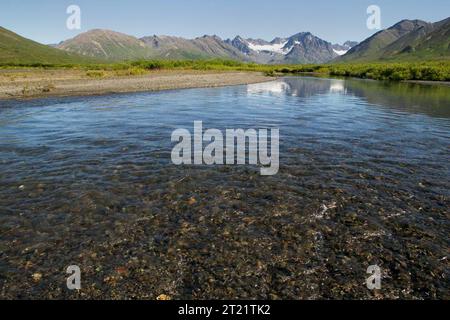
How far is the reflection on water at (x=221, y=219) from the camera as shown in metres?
7.85

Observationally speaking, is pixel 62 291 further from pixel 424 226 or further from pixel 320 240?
pixel 424 226

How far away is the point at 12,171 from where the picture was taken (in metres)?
14.6

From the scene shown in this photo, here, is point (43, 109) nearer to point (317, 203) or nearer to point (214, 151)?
point (214, 151)

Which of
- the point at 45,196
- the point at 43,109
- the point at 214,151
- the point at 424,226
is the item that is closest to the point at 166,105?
the point at 43,109

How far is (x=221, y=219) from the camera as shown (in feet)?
35.6

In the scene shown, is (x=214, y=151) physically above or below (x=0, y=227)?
above

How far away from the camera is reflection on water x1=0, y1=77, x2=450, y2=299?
785 cm

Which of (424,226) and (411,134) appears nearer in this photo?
(424,226)

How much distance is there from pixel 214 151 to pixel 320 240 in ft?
33.1

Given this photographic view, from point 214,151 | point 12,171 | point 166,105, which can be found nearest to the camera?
point 12,171

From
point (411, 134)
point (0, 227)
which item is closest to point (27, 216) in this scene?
point (0, 227)

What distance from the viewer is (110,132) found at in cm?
2275
